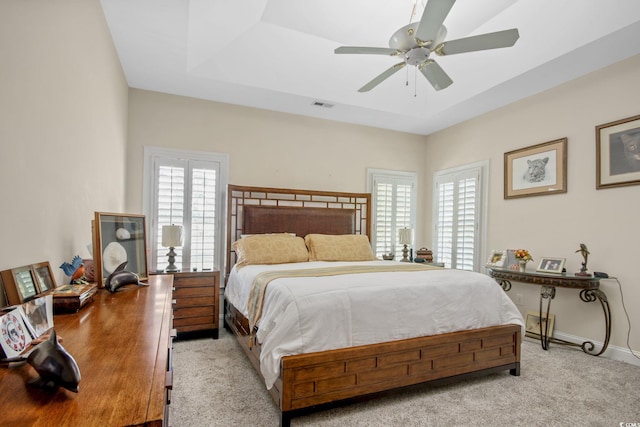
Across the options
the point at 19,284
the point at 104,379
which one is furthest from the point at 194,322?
the point at 104,379

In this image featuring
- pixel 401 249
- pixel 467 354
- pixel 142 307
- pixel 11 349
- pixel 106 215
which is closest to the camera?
pixel 11 349

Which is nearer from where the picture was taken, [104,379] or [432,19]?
[104,379]

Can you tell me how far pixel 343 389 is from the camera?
2.12 m

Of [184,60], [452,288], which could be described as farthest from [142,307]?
[184,60]

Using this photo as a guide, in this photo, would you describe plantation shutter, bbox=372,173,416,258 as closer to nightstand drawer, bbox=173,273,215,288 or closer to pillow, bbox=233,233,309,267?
pillow, bbox=233,233,309,267

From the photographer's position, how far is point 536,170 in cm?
392

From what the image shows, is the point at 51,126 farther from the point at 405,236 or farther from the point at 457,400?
the point at 405,236

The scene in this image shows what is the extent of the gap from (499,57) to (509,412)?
338 cm

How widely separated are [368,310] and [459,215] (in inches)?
129

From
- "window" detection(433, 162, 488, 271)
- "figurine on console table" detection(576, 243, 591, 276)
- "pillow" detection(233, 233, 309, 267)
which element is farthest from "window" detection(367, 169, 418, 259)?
"figurine on console table" detection(576, 243, 591, 276)

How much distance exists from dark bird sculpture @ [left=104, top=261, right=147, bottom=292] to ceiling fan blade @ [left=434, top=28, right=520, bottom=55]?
98.9 inches

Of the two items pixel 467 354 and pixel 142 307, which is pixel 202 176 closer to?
pixel 142 307

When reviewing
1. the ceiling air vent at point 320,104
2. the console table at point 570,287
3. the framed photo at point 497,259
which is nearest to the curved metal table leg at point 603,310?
the console table at point 570,287

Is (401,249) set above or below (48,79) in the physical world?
below
